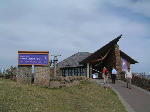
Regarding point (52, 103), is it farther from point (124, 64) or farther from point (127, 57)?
point (127, 57)

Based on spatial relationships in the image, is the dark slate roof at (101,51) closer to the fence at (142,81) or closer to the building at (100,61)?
the building at (100,61)

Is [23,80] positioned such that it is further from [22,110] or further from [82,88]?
[22,110]

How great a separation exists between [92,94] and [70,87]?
2776mm

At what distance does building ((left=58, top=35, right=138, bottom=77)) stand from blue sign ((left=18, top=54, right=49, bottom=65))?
1126 cm

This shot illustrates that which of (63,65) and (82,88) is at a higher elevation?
(63,65)

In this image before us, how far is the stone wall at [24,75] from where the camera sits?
18730 mm

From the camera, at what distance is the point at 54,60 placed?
24094 mm

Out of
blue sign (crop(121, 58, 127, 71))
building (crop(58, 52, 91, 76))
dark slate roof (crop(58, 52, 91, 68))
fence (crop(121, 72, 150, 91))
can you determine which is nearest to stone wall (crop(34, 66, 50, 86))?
fence (crop(121, 72, 150, 91))

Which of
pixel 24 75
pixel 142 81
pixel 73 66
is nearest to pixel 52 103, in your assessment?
pixel 24 75

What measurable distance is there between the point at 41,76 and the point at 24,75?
133 cm

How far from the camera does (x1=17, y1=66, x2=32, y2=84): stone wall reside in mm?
18730

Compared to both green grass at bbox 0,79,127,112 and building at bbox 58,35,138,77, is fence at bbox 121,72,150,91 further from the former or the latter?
green grass at bbox 0,79,127,112

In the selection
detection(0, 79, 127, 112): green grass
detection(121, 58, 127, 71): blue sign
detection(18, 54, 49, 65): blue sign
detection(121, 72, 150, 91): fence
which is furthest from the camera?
detection(121, 58, 127, 71): blue sign

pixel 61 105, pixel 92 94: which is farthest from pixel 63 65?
pixel 61 105
